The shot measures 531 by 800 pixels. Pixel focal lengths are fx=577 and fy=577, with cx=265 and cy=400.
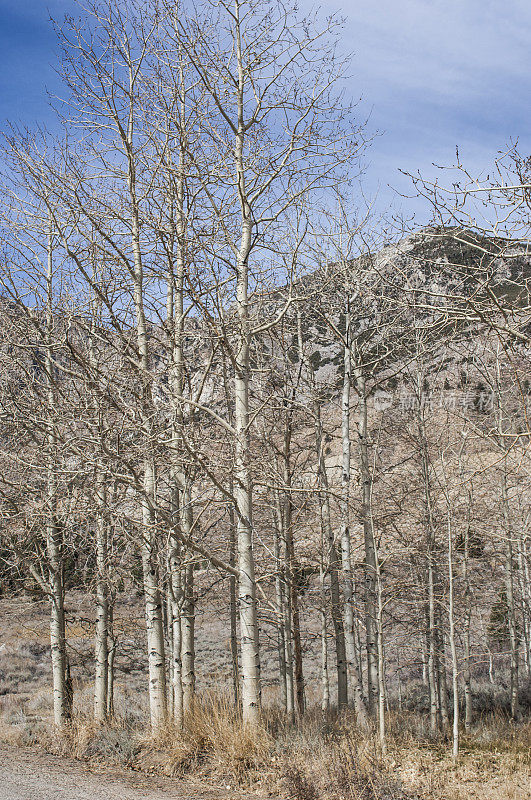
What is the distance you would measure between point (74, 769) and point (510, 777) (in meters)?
5.21

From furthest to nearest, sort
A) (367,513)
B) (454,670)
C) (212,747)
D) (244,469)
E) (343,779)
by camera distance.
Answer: (367,513)
(454,670)
(212,747)
(244,469)
(343,779)

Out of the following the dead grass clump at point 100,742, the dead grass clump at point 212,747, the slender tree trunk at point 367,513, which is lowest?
the dead grass clump at point 100,742

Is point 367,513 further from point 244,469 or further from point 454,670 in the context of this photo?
point 244,469

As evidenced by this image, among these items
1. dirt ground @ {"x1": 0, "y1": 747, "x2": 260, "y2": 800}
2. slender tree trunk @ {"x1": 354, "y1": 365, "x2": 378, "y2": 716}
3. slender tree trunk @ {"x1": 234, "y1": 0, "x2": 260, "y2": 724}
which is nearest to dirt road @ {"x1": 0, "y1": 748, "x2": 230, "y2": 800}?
dirt ground @ {"x1": 0, "y1": 747, "x2": 260, "y2": 800}

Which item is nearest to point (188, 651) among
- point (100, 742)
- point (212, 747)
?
point (100, 742)

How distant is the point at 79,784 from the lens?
20.8ft

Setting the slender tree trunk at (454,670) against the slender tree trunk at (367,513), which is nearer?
the slender tree trunk at (454,670)

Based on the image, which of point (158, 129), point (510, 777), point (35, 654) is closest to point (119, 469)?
point (158, 129)

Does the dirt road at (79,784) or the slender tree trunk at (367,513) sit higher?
the slender tree trunk at (367,513)

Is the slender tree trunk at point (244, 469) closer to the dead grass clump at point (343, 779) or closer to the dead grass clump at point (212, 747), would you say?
the dead grass clump at point (212, 747)

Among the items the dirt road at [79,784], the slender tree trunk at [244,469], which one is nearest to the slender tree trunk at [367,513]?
the slender tree trunk at [244,469]

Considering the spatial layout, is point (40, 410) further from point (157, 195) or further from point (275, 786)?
point (275, 786)

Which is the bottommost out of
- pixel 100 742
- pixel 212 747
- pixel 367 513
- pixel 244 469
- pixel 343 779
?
pixel 100 742

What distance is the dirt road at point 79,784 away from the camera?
5.80 metres
